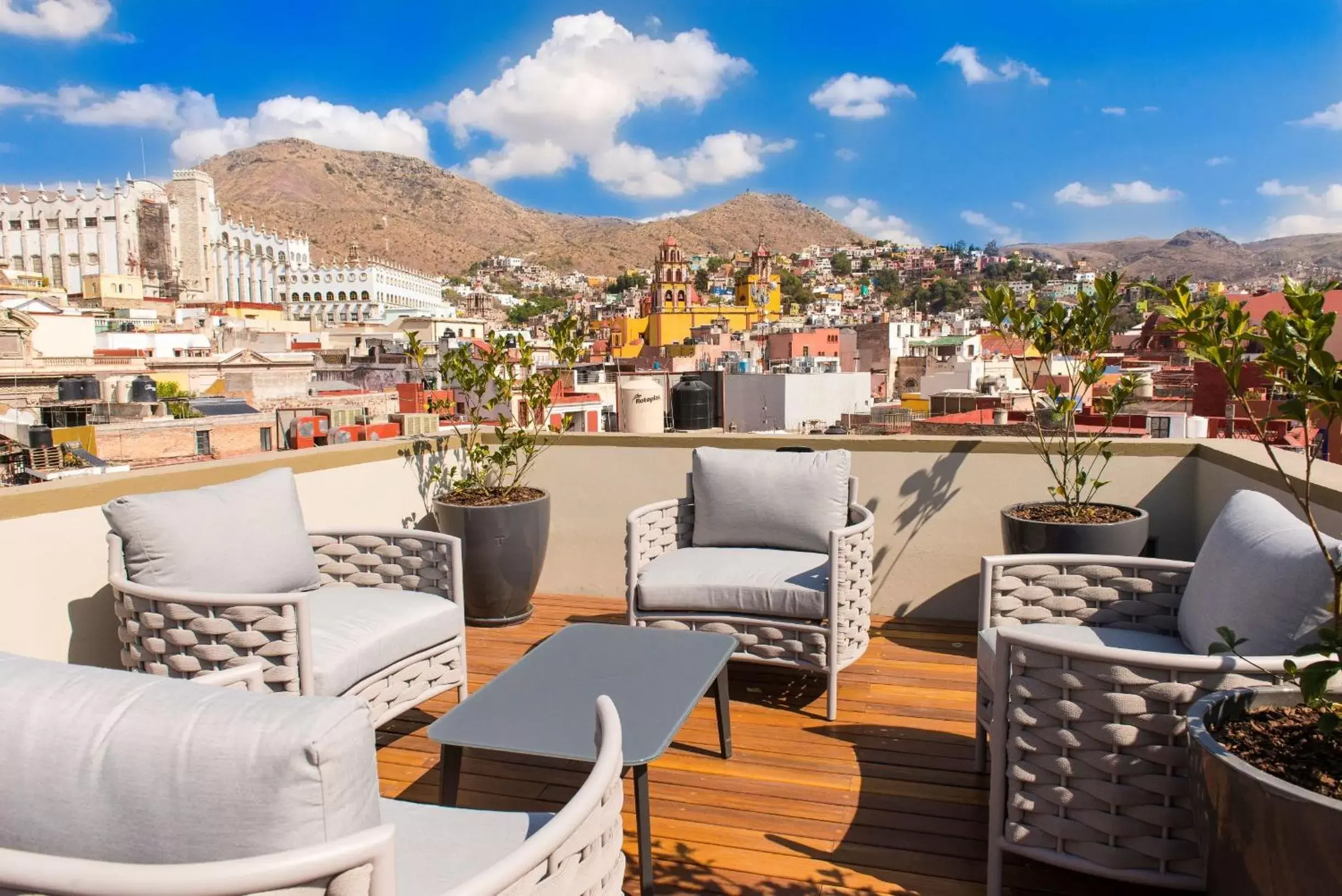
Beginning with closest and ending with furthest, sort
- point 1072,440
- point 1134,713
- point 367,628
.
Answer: point 1134,713, point 367,628, point 1072,440

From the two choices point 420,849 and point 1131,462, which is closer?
point 420,849

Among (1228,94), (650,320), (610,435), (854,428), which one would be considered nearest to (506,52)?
(650,320)

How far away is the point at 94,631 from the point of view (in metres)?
2.35

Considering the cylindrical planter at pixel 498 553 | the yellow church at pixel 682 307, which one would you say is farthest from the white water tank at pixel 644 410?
the yellow church at pixel 682 307

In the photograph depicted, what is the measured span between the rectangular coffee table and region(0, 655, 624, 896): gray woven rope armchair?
2.22 ft

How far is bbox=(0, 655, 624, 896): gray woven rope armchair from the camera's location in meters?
0.72

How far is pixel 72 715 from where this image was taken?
2.69 ft

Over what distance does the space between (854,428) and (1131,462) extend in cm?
1606

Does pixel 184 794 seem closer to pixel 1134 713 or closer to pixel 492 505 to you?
pixel 1134 713

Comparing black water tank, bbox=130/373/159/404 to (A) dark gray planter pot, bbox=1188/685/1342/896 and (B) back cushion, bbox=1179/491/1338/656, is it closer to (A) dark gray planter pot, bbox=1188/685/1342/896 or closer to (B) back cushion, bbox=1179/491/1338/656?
(B) back cushion, bbox=1179/491/1338/656

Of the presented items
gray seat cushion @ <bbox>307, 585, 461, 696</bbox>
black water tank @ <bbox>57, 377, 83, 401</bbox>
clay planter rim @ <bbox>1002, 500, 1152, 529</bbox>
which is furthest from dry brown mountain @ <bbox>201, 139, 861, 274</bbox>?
clay planter rim @ <bbox>1002, 500, 1152, 529</bbox>

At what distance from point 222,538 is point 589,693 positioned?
1.08 m

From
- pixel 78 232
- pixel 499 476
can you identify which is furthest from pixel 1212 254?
pixel 78 232

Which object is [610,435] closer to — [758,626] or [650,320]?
[758,626]
